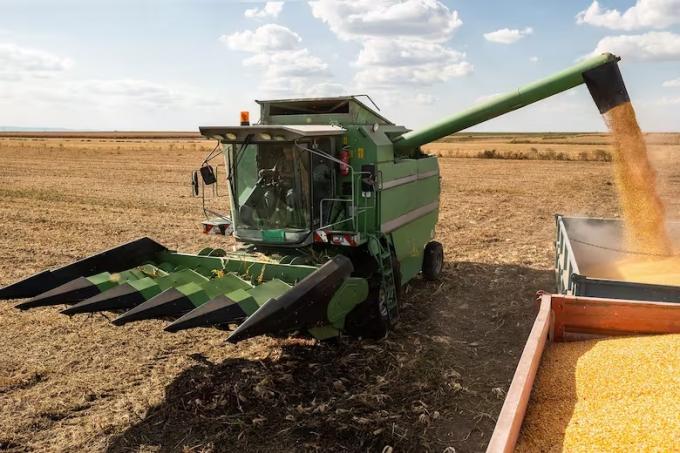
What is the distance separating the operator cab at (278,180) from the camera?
20.1 feet

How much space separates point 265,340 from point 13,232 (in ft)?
27.3

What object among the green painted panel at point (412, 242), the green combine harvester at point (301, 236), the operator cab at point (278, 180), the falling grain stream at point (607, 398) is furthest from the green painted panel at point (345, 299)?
the falling grain stream at point (607, 398)

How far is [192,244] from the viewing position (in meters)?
11.2

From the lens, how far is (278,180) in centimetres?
630

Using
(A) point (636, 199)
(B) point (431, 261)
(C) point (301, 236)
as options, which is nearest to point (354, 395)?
(C) point (301, 236)

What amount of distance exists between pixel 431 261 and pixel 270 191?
3.53 m

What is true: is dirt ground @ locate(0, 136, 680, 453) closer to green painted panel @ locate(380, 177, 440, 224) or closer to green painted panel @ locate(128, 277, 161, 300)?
green painted panel @ locate(128, 277, 161, 300)

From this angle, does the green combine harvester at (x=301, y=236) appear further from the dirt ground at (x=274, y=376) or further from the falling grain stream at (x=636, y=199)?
the dirt ground at (x=274, y=376)

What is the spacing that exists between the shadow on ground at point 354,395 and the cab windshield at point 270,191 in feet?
4.48

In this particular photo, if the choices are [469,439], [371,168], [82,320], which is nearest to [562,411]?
[469,439]

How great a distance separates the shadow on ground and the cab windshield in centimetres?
137

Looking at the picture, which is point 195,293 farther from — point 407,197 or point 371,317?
point 407,197

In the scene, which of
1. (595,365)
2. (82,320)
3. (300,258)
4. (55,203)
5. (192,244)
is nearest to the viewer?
(595,365)

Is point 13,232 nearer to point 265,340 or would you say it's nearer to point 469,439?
point 265,340
